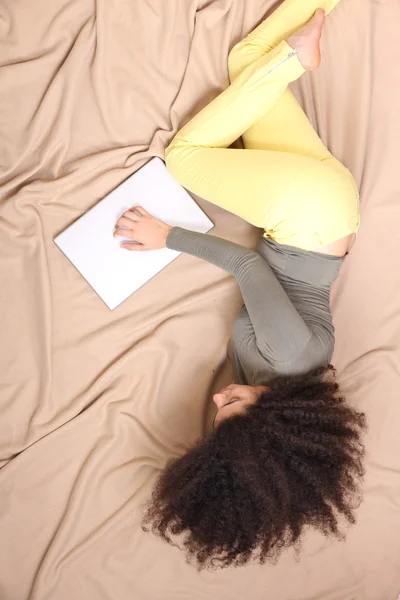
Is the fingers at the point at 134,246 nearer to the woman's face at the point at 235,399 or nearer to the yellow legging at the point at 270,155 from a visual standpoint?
the yellow legging at the point at 270,155

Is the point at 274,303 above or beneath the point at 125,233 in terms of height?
beneath

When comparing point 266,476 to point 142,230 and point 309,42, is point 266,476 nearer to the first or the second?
point 142,230

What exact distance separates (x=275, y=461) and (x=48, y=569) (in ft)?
1.74

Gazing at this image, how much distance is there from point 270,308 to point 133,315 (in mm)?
321

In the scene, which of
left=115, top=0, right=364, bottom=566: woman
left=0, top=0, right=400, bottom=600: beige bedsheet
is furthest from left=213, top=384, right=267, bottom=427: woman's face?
left=0, top=0, right=400, bottom=600: beige bedsheet

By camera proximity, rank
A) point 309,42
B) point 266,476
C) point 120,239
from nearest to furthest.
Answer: point 266,476, point 309,42, point 120,239

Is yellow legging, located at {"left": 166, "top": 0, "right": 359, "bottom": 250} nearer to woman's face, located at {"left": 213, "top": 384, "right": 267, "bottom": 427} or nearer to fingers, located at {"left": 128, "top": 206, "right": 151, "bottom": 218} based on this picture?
fingers, located at {"left": 128, "top": 206, "right": 151, "bottom": 218}

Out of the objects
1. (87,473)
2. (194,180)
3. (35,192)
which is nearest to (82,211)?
(35,192)

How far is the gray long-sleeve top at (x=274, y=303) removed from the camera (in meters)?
0.85

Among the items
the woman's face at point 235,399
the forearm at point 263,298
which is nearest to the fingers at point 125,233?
the forearm at point 263,298

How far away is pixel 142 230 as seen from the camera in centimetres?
101

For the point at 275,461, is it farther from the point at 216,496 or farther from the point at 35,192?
the point at 35,192

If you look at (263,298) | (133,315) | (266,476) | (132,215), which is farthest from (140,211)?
(266,476)

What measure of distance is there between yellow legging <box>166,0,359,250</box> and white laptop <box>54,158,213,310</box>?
0.05m
